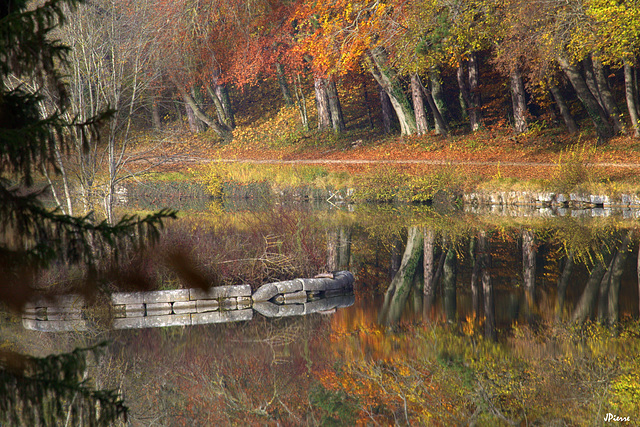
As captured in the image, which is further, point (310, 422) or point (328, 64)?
point (328, 64)

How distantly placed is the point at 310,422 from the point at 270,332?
109 inches

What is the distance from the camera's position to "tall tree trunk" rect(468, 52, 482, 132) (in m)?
27.2

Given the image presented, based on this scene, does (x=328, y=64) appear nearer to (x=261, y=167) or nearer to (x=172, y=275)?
(x=261, y=167)

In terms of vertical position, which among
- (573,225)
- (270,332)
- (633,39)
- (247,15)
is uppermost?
(247,15)

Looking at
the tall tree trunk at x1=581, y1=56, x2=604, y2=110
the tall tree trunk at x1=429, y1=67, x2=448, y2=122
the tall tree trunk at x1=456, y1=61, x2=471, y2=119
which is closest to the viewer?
the tall tree trunk at x1=581, y1=56, x2=604, y2=110

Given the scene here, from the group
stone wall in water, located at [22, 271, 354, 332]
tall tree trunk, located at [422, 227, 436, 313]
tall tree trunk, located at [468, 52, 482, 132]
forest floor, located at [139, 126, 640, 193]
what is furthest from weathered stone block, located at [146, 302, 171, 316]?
tall tree trunk, located at [468, 52, 482, 132]

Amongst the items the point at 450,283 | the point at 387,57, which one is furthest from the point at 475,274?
the point at 387,57

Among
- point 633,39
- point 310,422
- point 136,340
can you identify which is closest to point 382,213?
point 633,39

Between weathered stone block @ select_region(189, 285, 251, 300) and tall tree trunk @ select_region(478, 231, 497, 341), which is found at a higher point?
weathered stone block @ select_region(189, 285, 251, 300)

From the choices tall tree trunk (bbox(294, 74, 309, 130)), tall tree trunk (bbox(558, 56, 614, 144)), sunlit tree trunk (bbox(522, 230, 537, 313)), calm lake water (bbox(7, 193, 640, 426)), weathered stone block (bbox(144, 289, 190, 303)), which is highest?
tall tree trunk (bbox(294, 74, 309, 130))

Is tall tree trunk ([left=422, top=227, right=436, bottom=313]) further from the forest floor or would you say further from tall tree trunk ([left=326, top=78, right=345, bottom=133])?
tall tree trunk ([left=326, top=78, right=345, bottom=133])

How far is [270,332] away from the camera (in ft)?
27.8

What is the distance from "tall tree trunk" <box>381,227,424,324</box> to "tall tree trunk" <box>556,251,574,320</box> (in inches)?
86.3

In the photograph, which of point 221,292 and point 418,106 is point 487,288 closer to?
point 221,292
